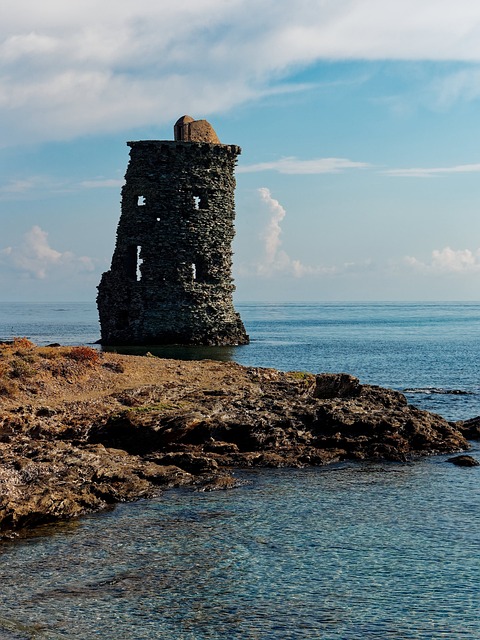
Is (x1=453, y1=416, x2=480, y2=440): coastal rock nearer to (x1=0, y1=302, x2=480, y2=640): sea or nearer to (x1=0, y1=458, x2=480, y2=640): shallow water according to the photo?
(x1=0, y1=302, x2=480, y2=640): sea

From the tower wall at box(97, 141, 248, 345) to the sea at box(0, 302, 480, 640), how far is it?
35.1 meters

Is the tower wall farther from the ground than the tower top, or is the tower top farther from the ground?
the tower top

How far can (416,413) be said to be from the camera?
81.9 feet

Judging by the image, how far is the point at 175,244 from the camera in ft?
179

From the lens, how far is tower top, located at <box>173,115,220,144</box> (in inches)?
2295

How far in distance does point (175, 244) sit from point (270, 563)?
137 feet

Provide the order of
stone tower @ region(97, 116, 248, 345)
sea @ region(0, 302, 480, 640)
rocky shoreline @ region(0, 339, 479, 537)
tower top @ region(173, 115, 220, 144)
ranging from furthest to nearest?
tower top @ region(173, 115, 220, 144)
stone tower @ region(97, 116, 248, 345)
rocky shoreline @ region(0, 339, 479, 537)
sea @ region(0, 302, 480, 640)

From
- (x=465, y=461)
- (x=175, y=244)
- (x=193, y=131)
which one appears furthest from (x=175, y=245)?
(x=465, y=461)

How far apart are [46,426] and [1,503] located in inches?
277

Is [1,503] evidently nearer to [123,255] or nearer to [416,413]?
[416,413]

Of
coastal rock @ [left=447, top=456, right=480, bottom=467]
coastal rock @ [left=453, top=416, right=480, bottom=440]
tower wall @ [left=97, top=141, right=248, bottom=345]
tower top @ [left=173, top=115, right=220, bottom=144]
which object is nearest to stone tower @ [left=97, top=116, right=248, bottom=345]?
tower wall @ [left=97, top=141, right=248, bottom=345]

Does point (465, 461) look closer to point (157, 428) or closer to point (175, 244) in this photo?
point (157, 428)

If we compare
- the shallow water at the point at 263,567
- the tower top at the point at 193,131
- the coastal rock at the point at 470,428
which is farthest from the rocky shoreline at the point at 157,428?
the tower top at the point at 193,131

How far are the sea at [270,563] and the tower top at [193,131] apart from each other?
134 ft
